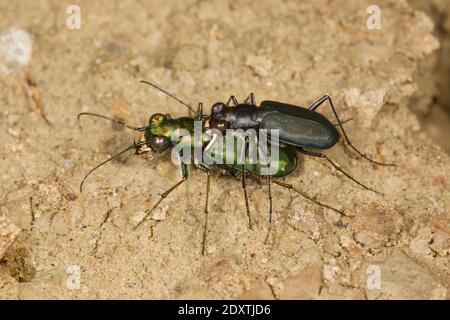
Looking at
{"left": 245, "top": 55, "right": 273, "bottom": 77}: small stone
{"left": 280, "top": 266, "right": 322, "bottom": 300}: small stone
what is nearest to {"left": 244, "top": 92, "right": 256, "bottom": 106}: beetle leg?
{"left": 245, "top": 55, "right": 273, "bottom": 77}: small stone

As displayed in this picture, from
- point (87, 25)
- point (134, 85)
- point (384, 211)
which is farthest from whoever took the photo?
point (87, 25)

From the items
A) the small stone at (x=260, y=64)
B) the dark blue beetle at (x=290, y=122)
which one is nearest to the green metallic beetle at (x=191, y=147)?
the dark blue beetle at (x=290, y=122)

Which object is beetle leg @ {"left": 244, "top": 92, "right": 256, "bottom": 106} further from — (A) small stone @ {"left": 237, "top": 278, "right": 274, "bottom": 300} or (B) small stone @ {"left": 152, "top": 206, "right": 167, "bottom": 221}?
(A) small stone @ {"left": 237, "top": 278, "right": 274, "bottom": 300}

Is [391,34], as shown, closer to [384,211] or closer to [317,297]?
[384,211]

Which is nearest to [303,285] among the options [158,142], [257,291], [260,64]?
[257,291]

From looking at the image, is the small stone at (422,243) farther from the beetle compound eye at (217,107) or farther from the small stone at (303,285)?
the beetle compound eye at (217,107)

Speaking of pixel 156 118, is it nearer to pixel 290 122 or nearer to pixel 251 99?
pixel 251 99
